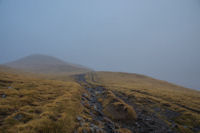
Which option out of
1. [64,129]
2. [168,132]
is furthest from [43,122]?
[168,132]

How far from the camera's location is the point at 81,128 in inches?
310

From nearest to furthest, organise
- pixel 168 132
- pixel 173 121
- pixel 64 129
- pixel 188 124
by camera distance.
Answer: pixel 64 129, pixel 168 132, pixel 188 124, pixel 173 121

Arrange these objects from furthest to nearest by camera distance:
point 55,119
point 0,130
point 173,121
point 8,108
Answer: point 173,121 < point 8,108 < point 55,119 < point 0,130

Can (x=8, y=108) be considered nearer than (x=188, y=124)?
Yes

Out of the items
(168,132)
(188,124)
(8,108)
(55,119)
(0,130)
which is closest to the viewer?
(0,130)

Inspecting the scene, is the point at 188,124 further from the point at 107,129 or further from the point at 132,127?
the point at 107,129

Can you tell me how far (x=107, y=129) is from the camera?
928 centimetres

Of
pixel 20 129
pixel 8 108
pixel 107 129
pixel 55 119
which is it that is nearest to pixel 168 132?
pixel 107 129

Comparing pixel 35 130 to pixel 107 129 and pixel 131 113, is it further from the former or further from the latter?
pixel 131 113

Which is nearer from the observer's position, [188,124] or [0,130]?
[0,130]

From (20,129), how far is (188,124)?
65.5ft

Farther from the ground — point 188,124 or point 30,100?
point 30,100

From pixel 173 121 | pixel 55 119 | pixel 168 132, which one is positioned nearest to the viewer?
pixel 55 119

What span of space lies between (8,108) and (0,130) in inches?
162
